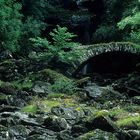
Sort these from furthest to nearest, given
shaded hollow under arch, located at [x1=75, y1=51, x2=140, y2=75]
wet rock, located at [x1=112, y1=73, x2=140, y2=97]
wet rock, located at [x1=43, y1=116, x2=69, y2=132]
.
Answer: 1. shaded hollow under arch, located at [x1=75, y1=51, x2=140, y2=75]
2. wet rock, located at [x1=112, y1=73, x2=140, y2=97]
3. wet rock, located at [x1=43, y1=116, x2=69, y2=132]

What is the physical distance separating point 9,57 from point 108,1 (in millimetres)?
7607

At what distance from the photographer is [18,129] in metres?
11.5

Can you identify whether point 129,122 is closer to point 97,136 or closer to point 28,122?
point 97,136

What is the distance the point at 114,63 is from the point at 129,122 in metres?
13.6

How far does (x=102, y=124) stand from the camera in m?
11.3

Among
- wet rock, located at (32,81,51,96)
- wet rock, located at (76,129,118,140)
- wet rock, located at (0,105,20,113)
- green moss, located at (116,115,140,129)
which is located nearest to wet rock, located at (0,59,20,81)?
wet rock, located at (32,81,51,96)

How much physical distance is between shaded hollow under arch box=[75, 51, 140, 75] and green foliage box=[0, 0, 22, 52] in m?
3.70

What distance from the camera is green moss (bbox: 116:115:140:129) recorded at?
11.9 meters

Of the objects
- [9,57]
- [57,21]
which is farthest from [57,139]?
[57,21]

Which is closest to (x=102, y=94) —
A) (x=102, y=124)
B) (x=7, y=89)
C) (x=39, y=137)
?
(x=7, y=89)

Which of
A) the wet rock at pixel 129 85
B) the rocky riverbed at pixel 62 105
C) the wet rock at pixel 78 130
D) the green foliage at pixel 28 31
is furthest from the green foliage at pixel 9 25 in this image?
the wet rock at pixel 78 130

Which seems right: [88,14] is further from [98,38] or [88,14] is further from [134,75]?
[134,75]

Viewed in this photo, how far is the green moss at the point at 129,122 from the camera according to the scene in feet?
38.9

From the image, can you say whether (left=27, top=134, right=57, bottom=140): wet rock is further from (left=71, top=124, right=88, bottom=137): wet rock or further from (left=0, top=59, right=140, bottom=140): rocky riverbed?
(left=71, top=124, right=88, bottom=137): wet rock
